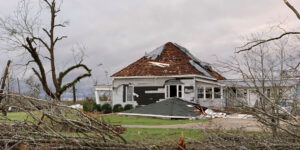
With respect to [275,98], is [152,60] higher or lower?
higher

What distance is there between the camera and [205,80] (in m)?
24.8

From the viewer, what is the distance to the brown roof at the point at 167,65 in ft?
80.2

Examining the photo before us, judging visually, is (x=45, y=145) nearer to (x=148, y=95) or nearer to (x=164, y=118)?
(x=164, y=118)

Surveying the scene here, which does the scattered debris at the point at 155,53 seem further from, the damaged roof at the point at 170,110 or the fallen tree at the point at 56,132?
the fallen tree at the point at 56,132

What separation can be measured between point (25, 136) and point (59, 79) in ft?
61.3

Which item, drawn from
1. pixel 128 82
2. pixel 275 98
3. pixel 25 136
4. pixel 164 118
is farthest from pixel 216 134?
pixel 128 82

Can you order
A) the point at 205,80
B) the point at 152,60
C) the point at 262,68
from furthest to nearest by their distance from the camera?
the point at 152,60 < the point at 205,80 < the point at 262,68

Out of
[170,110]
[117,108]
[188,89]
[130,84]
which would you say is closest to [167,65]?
[188,89]

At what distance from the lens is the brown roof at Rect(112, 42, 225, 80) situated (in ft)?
80.2

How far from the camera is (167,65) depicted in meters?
25.2

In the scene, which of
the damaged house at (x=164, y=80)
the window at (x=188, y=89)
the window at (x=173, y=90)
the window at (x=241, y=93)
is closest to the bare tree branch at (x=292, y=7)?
the window at (x=241, y=93)

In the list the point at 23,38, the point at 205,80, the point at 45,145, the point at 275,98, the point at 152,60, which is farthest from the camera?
the point at 152,60

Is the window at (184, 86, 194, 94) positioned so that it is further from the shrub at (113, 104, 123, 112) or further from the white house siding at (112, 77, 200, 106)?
the shrub at (113, 104, 123, 112)

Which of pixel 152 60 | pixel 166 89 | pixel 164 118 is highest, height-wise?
pixel 152 60
